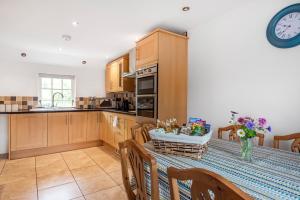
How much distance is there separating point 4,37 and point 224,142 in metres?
3.78

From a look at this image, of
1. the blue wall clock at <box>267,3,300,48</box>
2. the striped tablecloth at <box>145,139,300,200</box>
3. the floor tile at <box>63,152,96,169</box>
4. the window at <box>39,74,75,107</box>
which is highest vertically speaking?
the blue wall clock at <box>267,3,300,48</box>

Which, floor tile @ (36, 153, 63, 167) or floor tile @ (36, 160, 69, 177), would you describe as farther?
floor tile @ (36, 153, 63, 167)

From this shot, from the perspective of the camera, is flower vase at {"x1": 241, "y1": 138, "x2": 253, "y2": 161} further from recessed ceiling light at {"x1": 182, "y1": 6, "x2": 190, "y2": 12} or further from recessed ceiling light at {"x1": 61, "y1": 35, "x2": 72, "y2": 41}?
recessed ceiling light at {"x1": 61, "y1": 35, "x2": 72, "y2": 41}

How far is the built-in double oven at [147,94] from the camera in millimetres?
2496

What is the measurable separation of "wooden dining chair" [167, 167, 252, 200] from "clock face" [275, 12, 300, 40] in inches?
69.0

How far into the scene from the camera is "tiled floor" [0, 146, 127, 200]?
2.03m

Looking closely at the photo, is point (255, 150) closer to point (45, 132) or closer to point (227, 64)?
point (227, 64)

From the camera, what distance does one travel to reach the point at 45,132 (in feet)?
11.4

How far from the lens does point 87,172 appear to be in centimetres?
264

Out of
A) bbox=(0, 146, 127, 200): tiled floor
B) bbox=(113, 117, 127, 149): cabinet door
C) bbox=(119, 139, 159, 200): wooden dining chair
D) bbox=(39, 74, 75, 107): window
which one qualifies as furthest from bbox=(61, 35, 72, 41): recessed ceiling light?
bbox=(119, 139, 159, 200): wooden dining chair

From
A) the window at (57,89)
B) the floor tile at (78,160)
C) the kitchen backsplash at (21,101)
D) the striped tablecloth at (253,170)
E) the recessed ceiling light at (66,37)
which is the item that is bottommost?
the floor tile at (78,160)

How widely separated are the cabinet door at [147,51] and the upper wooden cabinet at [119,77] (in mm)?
975

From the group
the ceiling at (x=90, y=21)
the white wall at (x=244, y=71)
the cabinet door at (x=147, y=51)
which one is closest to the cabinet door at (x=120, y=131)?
the cabinet door at (x=147, y=51)

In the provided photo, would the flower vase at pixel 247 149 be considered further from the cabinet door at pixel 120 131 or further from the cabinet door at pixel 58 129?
the cabinet door at pixel 58 129
